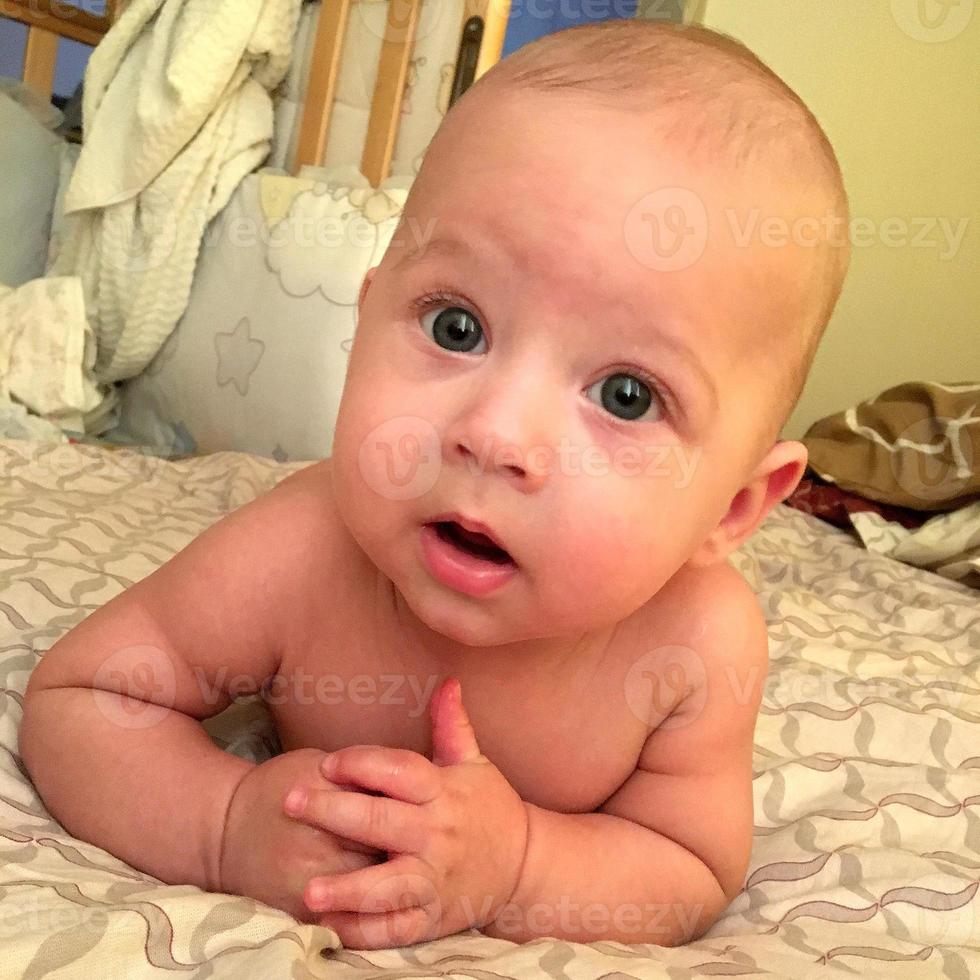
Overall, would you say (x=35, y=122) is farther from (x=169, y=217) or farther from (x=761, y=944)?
(x=761, y=944)

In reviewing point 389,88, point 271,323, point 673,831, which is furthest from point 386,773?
point 389,88

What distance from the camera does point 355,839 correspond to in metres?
0.47

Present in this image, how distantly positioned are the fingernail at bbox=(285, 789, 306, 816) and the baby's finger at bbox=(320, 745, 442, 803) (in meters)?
0.02

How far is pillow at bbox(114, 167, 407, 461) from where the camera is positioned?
1.61 m

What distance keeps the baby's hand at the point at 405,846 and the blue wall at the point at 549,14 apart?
2273 millimetres

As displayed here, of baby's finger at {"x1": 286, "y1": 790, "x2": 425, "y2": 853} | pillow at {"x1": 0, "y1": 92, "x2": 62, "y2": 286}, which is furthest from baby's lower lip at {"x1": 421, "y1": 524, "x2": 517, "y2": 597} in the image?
pillow at {"x1": 0, "y1": 92, "x2": 62, "y2": 286}

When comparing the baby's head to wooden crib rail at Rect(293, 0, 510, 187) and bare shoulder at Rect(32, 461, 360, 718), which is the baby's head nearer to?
bare shoulder at Rect(32, 461, 360, 718)

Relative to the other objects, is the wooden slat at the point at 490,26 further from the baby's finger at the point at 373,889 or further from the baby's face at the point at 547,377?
the baby's finger at the point at 373,889

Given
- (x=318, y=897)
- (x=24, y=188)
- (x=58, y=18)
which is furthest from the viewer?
(x=58, y=18)

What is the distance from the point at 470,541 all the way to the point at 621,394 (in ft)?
0.35

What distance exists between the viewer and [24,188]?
202 cm

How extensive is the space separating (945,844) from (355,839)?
1.62 feet

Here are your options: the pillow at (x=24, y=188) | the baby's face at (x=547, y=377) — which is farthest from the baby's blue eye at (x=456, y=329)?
the pillow at (x=24, y=188)

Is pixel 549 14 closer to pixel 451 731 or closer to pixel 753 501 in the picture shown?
pixel 753 501
